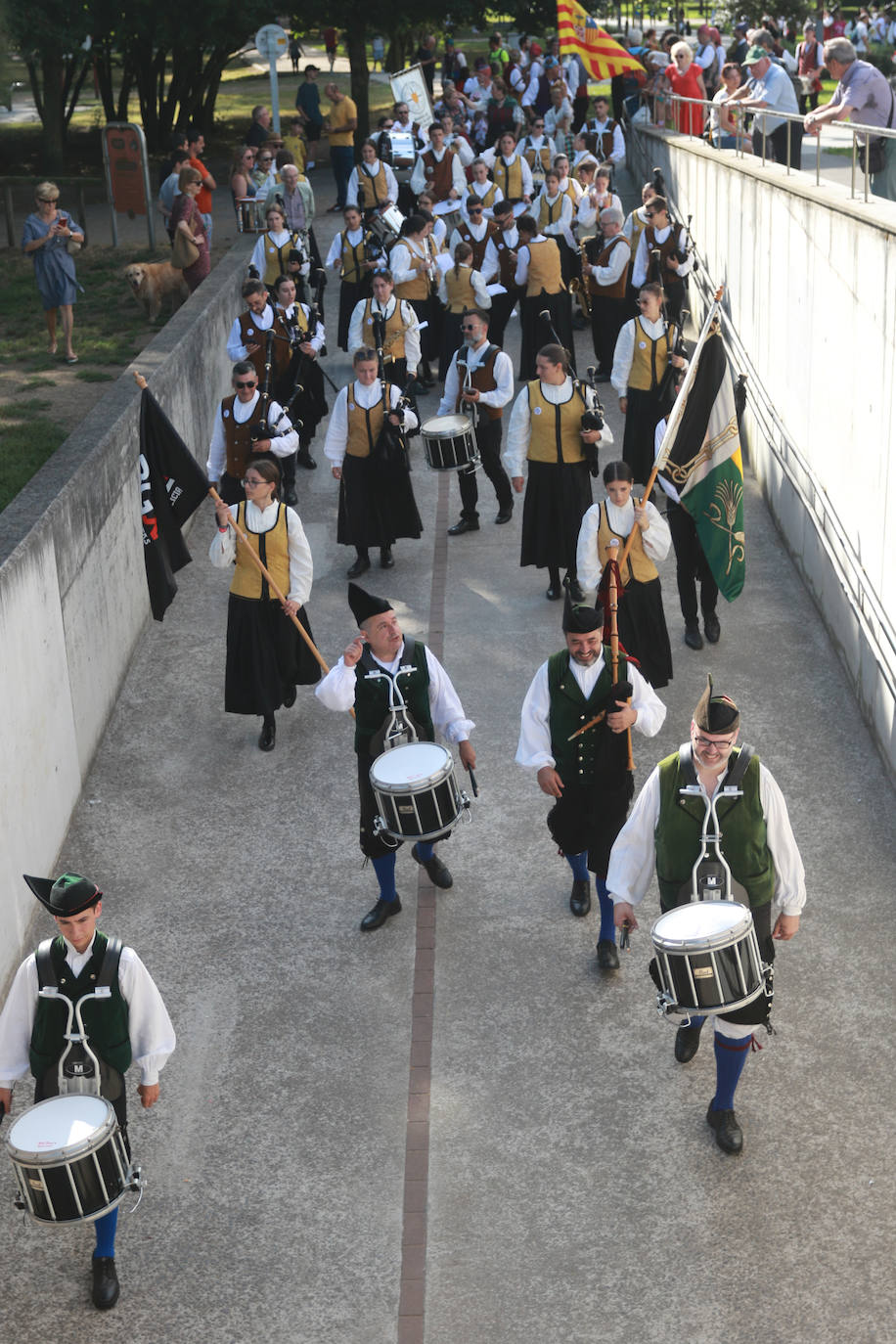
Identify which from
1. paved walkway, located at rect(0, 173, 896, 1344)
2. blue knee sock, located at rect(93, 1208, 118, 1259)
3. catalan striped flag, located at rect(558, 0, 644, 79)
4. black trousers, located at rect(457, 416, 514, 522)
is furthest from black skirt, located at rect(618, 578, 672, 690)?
catalan striped flag, located at rect(558, 0, 644, 79)

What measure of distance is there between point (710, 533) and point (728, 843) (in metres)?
4.07

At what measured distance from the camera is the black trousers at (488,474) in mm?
13055

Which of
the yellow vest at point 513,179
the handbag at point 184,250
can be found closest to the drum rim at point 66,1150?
the handbag at point 184,250

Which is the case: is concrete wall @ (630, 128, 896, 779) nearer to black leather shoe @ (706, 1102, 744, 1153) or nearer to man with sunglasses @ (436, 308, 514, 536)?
man with sunglasses @ (436, 308, 514, 536)

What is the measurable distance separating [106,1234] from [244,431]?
722 centimetres

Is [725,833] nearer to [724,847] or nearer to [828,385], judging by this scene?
[724,847]

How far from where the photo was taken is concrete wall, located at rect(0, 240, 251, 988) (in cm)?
803

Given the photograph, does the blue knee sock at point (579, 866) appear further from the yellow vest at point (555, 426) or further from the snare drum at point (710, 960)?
the yellow vest at point (555, 426)

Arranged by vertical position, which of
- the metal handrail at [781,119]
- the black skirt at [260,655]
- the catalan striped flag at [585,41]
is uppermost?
the catalan striped flag at [585,41]

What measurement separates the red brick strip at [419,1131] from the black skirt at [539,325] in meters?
9.44

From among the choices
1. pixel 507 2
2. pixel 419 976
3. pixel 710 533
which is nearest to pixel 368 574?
pixel 710 533

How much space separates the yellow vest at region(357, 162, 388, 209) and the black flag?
1129 centimetres

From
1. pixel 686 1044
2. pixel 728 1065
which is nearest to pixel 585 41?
pixel 686 1044

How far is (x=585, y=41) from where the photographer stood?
21812 millimetres
